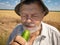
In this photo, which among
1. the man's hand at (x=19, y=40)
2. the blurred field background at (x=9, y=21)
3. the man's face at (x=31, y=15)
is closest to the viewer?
the man's hand at (x=19, y=40)

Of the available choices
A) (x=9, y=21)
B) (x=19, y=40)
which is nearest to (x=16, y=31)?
(x=9, y=21)

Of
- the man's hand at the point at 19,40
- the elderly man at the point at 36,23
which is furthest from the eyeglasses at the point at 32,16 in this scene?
the man's hand at the point at 19,40

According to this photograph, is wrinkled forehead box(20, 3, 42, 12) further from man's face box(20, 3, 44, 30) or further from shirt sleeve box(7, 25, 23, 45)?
shirt sleeve box(7, 25, 23, 45)

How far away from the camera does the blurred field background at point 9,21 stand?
112 centimetres

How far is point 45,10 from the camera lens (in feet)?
3.38

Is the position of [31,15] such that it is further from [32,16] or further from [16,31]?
[16,31]

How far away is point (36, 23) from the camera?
1.02 m

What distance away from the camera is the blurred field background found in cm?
112

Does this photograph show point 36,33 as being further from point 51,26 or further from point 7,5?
point 7,5

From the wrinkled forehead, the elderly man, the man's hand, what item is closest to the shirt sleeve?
the elderly man

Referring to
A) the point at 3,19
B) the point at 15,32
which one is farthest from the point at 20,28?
the point at 3,19

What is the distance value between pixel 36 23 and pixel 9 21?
0.23 meters

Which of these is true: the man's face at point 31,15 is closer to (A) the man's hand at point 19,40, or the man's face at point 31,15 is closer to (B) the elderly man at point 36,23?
(B) the elderly man at point 36,23

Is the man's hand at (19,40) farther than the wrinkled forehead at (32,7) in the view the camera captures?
No
